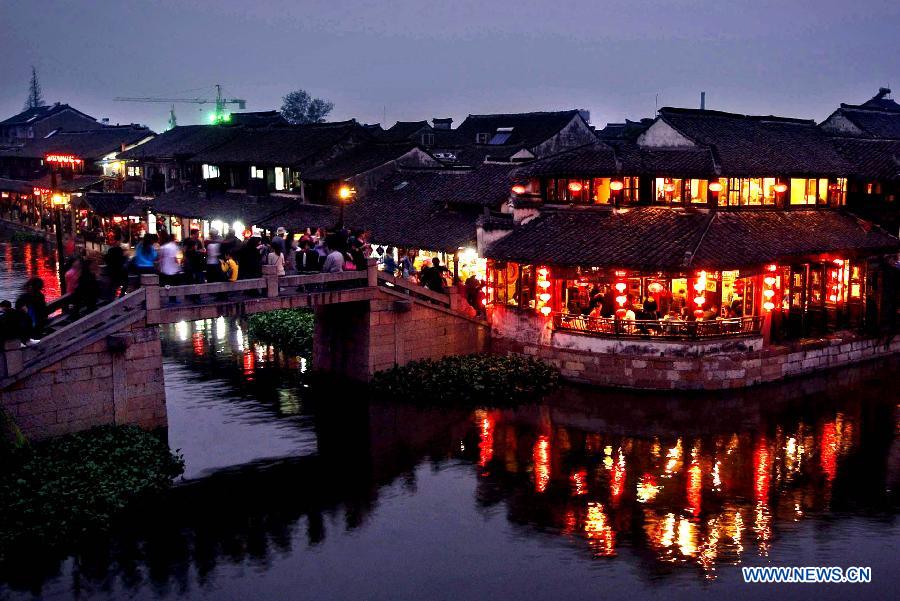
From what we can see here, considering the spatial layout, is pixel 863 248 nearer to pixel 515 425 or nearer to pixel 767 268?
pixel 767 268

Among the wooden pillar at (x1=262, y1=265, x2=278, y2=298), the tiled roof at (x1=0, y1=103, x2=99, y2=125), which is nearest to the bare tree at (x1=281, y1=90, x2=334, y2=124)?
the tiled roof at (x1=0, y1=103, x2=99, y2=125)

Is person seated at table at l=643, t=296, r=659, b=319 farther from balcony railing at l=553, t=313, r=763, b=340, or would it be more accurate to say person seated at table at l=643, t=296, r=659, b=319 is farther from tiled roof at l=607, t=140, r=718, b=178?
tiled roof at l=607, t=140, r=718, b=178

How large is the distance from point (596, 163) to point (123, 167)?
181 feet

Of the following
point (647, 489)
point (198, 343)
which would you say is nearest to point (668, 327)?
point (647, 489)

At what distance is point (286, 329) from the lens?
129 ft

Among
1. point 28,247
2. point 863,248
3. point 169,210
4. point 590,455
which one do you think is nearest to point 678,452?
point 590,455

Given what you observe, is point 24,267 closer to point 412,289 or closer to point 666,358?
point 412,289

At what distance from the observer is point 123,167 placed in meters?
77.9

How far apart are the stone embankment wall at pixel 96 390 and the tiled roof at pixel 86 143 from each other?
59490 mm

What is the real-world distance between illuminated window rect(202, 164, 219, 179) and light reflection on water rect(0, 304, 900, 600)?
3162 cm

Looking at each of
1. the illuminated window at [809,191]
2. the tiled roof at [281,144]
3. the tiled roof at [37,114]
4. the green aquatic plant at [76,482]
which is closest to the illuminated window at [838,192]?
the illuminated window at [809,191]

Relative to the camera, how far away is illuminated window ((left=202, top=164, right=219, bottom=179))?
204 feet

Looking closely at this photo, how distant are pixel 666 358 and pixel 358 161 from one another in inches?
1063

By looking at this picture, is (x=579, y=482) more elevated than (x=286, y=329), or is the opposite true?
(x=286, y=329)
